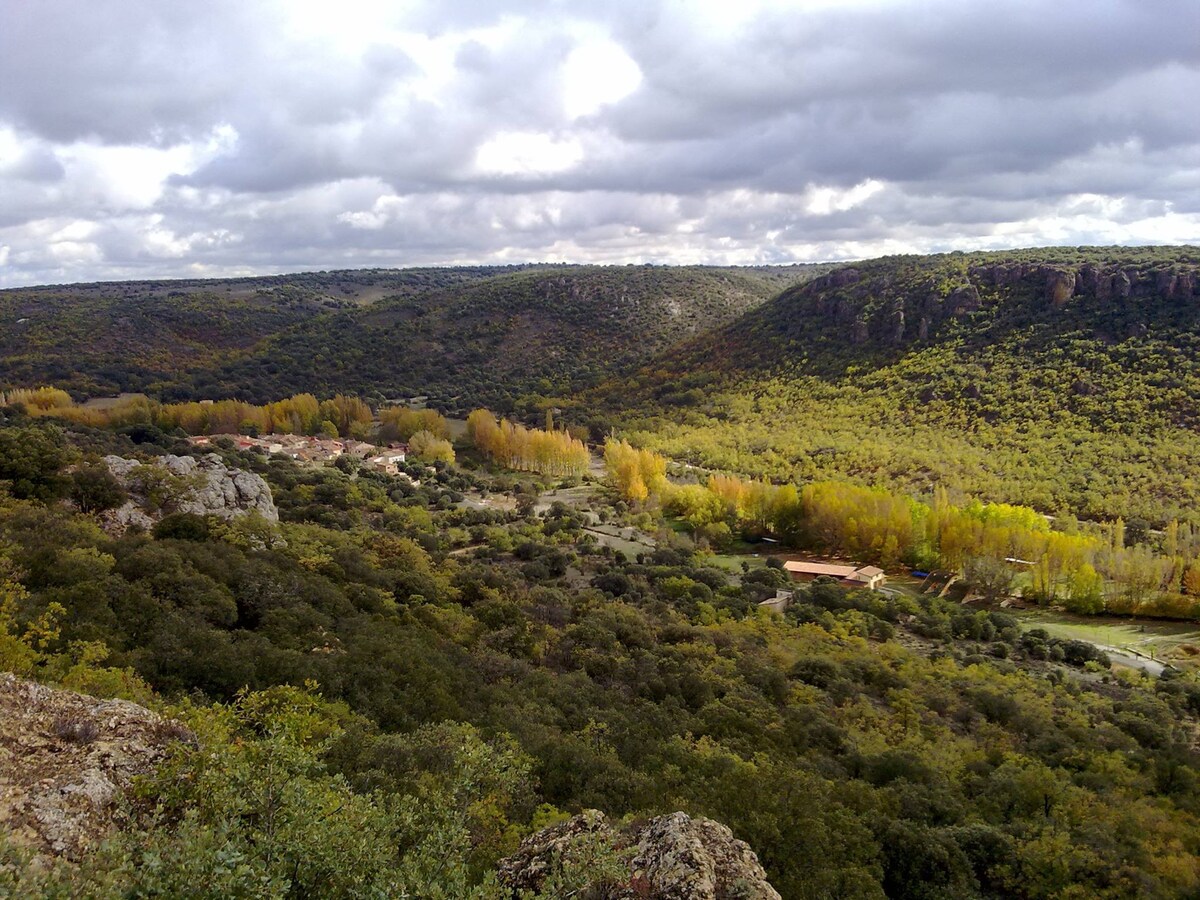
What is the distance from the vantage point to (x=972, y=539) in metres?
48.8

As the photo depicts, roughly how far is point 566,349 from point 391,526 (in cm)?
9825

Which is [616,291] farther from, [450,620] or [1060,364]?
[450,620]

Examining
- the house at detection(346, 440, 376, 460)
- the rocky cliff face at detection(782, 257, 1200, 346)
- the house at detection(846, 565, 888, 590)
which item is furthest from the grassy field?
the house at detection(346, 440, 376, 460)

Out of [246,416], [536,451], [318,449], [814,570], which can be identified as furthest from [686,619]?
[246,416]

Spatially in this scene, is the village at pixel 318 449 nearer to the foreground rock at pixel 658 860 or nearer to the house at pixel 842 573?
the house at pixel 842 573

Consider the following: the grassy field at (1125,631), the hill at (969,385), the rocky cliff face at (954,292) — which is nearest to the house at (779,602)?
the grassy field at (1125,631)

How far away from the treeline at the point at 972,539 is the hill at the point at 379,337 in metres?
63.1

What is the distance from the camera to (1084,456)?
63125mm

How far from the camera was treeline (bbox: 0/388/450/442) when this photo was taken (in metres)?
82.8

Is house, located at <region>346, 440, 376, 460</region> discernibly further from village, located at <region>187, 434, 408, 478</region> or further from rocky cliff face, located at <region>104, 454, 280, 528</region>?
rocky cliff face, located at <region>104, 454, 280, 528</region>

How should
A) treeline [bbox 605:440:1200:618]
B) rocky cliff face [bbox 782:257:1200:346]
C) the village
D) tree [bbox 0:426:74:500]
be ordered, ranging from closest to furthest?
tree [bbox 0:426:74:500], treeline [bbox 605:440:1200:618], the village, rocky cliff face [bbox 782:257:1200:346]

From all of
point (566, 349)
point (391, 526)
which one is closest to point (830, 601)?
point (391, 526)

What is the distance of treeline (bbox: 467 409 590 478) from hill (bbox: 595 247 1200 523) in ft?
35.1

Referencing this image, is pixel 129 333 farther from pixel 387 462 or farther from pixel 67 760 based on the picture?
pixel 67 760
